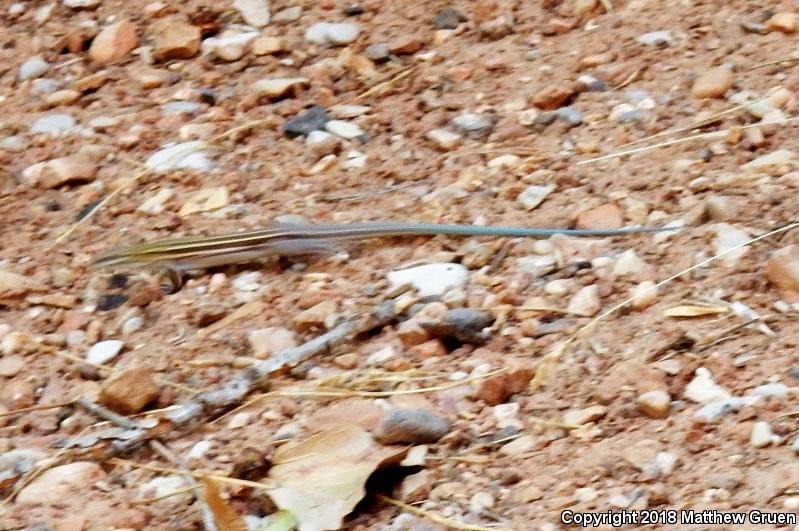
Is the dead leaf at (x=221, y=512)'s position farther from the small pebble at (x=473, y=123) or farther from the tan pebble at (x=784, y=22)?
the tan pebble at (x=784, y=22)

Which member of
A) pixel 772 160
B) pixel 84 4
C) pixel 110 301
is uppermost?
pixel 84 4

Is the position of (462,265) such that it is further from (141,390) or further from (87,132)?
(87,132)

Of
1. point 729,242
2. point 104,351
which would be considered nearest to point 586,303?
point 729,242

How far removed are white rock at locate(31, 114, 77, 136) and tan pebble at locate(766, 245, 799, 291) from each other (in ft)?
7.26

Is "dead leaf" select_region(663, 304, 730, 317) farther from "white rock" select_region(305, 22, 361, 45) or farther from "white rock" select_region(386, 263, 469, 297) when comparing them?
"white rock" select_region(305, 22, 361, 45)

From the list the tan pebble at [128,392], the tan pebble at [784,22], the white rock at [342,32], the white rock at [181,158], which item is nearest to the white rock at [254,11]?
the white rock at [342,32]

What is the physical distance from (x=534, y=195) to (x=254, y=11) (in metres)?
1.43

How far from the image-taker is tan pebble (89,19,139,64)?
3799 millimetres

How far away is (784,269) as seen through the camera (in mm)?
2320

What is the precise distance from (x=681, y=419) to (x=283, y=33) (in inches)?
86.8

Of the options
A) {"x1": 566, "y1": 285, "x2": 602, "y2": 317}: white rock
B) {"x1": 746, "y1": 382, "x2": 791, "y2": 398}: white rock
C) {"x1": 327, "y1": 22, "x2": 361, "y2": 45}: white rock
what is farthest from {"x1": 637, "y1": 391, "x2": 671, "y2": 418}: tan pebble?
{"x1": 327, "y1": 22, "x2": 361, "y2": 45}: white rock

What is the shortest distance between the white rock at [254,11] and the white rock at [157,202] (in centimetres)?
83

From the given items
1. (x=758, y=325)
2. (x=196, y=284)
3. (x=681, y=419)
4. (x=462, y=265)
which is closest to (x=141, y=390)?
(x=196, y=284)

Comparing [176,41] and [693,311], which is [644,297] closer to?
[693,311]
